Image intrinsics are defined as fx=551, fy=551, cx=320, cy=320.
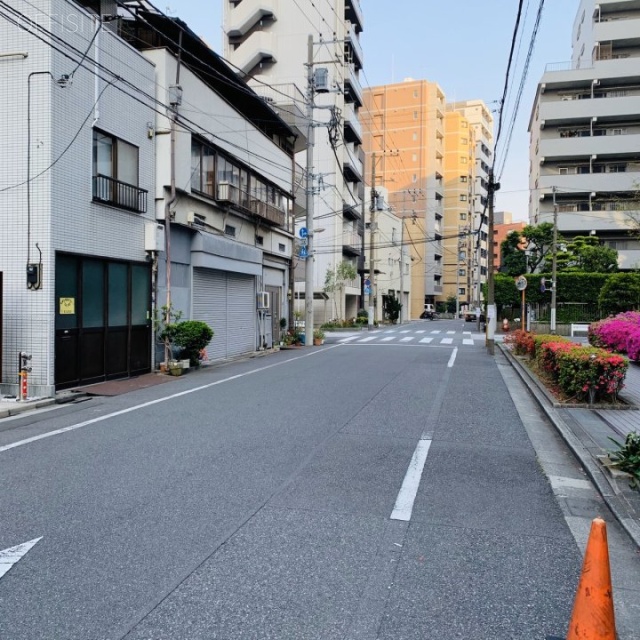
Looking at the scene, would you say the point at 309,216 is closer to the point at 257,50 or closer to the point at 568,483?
the point at 568,483

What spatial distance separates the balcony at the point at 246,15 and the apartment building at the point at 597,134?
24.3 m

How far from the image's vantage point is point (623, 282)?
92.2ft

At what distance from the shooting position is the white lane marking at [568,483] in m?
5.34

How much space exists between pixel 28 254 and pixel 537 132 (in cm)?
5133

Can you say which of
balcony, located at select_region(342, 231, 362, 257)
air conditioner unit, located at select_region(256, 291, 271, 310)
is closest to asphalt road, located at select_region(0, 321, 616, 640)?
air conditioner unit, located at select_region(256, 291, 271, 310)

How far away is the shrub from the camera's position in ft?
44.4

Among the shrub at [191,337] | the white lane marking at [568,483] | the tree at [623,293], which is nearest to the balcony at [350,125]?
the tree at [623,293]

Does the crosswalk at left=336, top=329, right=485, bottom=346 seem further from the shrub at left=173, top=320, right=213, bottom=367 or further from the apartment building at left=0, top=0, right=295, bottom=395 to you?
the shrub at left=173, top=320, right=213, bottom=367

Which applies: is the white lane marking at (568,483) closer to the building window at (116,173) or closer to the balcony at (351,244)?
the building window at (116,173)

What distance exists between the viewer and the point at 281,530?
4.09 metres

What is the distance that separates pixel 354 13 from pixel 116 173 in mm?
43817

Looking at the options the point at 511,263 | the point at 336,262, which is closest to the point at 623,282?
the point at 511,263

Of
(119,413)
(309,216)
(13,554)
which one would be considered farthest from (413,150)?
(13,554)

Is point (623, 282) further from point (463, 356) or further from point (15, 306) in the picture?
point (15, 306)
